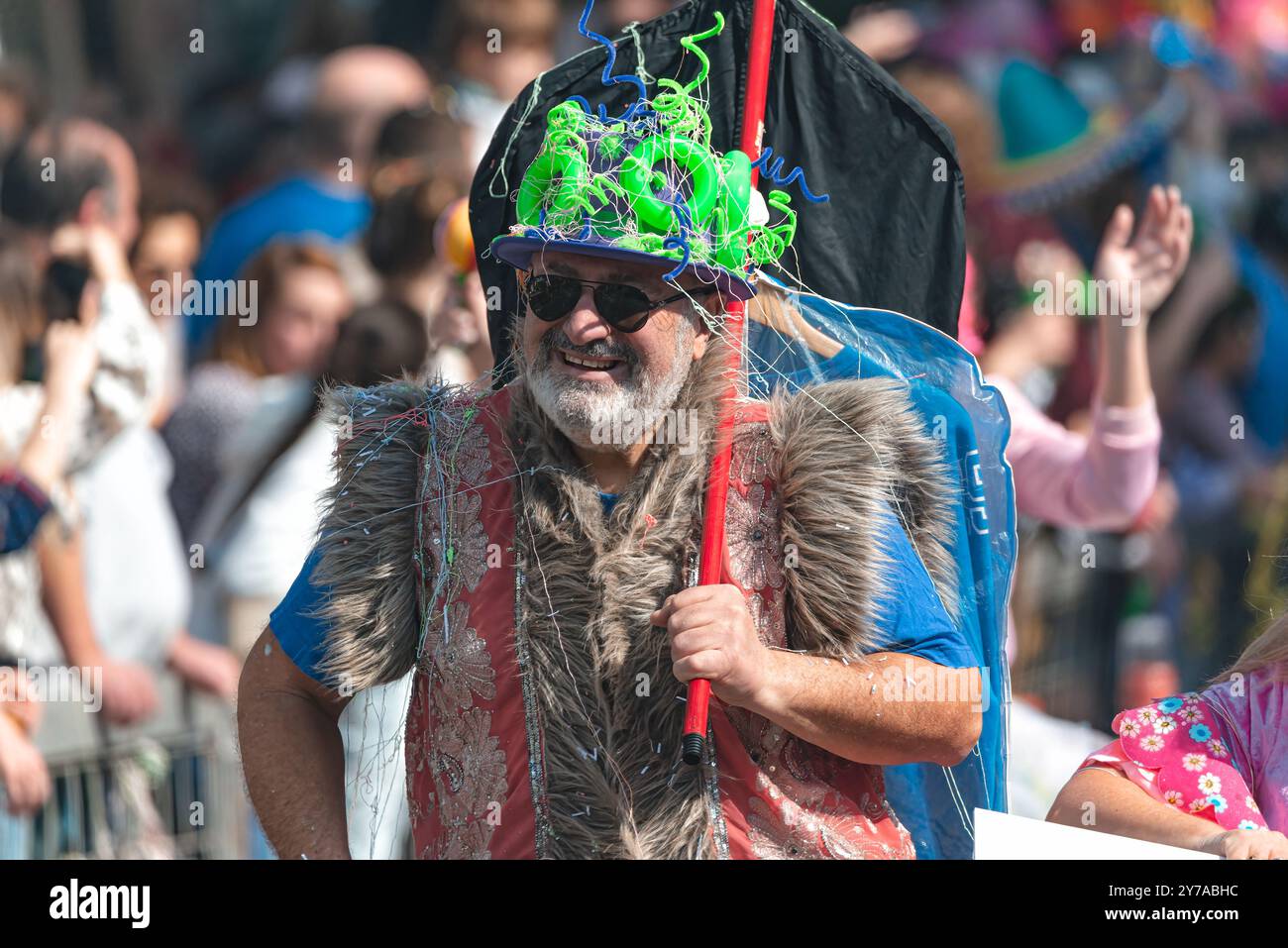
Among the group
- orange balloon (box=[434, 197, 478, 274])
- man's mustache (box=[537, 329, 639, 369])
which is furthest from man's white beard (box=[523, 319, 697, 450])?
orange balloon (box=[434, 197, 478, 274])

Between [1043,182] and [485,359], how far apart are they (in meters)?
3.49

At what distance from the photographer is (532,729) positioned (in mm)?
2943

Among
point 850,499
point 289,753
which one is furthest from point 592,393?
point 289,753

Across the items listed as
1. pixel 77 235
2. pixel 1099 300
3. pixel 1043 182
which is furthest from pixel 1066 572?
pixel 77 235

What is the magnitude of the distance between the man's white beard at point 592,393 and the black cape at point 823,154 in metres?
0.47

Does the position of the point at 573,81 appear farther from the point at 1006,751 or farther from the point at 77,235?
the point at 77,235

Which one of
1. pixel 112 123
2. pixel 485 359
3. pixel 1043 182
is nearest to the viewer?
pixel 485 359

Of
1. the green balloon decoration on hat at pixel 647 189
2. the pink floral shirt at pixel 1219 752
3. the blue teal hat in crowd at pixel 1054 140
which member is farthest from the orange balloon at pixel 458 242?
the blue teal hat in crowd at pixel 1054 140

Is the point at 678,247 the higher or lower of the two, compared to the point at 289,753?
higher

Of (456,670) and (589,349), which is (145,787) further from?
(589,349)

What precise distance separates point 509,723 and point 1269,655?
1.19 metres

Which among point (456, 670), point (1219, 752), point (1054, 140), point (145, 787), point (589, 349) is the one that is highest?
point (1054, 140)

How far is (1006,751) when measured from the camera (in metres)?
3.23

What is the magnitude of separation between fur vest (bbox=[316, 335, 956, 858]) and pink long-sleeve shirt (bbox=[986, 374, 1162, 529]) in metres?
1.64
